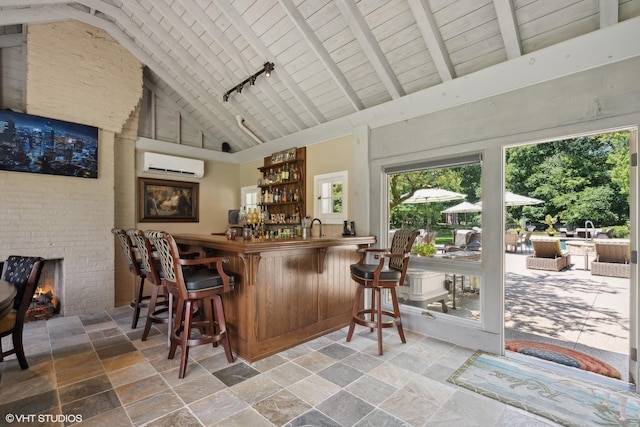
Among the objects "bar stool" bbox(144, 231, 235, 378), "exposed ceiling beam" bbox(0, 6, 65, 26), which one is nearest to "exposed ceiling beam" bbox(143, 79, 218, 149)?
"exposed ceiling beam" bbox(0, 6, 65, 26)

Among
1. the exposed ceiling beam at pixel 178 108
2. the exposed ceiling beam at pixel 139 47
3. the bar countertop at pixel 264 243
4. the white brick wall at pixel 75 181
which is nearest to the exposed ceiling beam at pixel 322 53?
the bar countertop at pixel 264 243

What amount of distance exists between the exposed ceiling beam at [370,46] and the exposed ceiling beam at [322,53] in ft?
1.51

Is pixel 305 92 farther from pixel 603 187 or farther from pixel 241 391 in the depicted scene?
pixel 603 187

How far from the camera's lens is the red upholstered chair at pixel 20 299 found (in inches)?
93.8

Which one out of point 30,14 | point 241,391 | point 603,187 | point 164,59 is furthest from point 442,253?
point 603,187

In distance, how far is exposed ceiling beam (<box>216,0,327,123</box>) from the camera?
3277 mm

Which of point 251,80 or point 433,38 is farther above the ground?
point 251,80

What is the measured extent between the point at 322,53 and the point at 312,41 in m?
0.18

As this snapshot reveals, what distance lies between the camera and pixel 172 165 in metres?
5.23

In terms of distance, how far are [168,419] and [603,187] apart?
12320mm

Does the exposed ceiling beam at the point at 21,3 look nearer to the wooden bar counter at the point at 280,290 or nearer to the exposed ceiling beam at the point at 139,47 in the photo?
the exposed ceiling beam at the point at 139,47

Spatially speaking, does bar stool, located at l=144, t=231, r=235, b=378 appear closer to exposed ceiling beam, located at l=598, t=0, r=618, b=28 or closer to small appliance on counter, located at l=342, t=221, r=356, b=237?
small appliance on counter, located at l=342, t=221, r=356, b=237

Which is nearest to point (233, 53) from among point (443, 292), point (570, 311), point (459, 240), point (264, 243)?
point (264, 243)

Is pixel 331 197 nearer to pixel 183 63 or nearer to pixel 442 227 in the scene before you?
pixel 442 227
